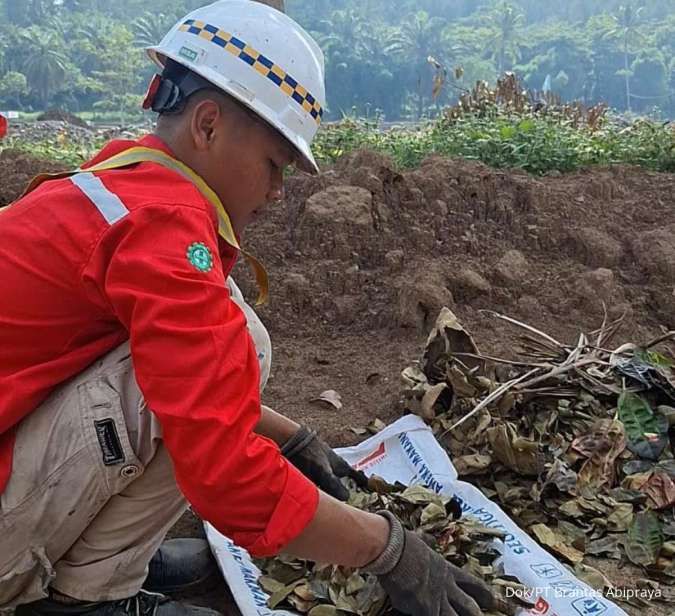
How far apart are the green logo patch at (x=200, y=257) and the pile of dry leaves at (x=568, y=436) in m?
1.36

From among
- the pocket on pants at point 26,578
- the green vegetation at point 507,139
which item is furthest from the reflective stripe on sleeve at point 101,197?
the green vegetation at point 507,139

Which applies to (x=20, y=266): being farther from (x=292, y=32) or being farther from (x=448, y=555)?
(x=448, y=555)

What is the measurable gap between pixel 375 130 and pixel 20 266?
6356 mm

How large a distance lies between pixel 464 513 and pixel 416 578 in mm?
695

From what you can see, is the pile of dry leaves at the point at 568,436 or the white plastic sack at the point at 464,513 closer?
the white plastic sack at the point at 464,513

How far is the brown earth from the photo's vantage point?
3.33m

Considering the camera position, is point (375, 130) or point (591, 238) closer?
point (591, 238)

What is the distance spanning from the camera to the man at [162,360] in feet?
3.96

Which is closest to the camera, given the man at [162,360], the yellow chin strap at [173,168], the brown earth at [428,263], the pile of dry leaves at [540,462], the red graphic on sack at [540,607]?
the man at [162,360]

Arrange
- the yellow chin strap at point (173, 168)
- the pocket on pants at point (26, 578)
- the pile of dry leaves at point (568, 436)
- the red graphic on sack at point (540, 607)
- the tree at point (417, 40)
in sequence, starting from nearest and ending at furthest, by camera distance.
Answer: the yellow chin strap at point (173, 168), the pocket on pants at point (26, 578), the red graphic on sack at point (540, 607), the pile of dry leaves at point (568, 436), the tree at point (417, 40)

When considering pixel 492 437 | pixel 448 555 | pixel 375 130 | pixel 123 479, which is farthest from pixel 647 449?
pixel 375 130

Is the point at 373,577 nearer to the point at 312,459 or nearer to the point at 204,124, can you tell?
the point at 312,459

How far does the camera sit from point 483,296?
359 centimetres

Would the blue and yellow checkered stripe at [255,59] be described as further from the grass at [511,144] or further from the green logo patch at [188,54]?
the grass at [511,144]
